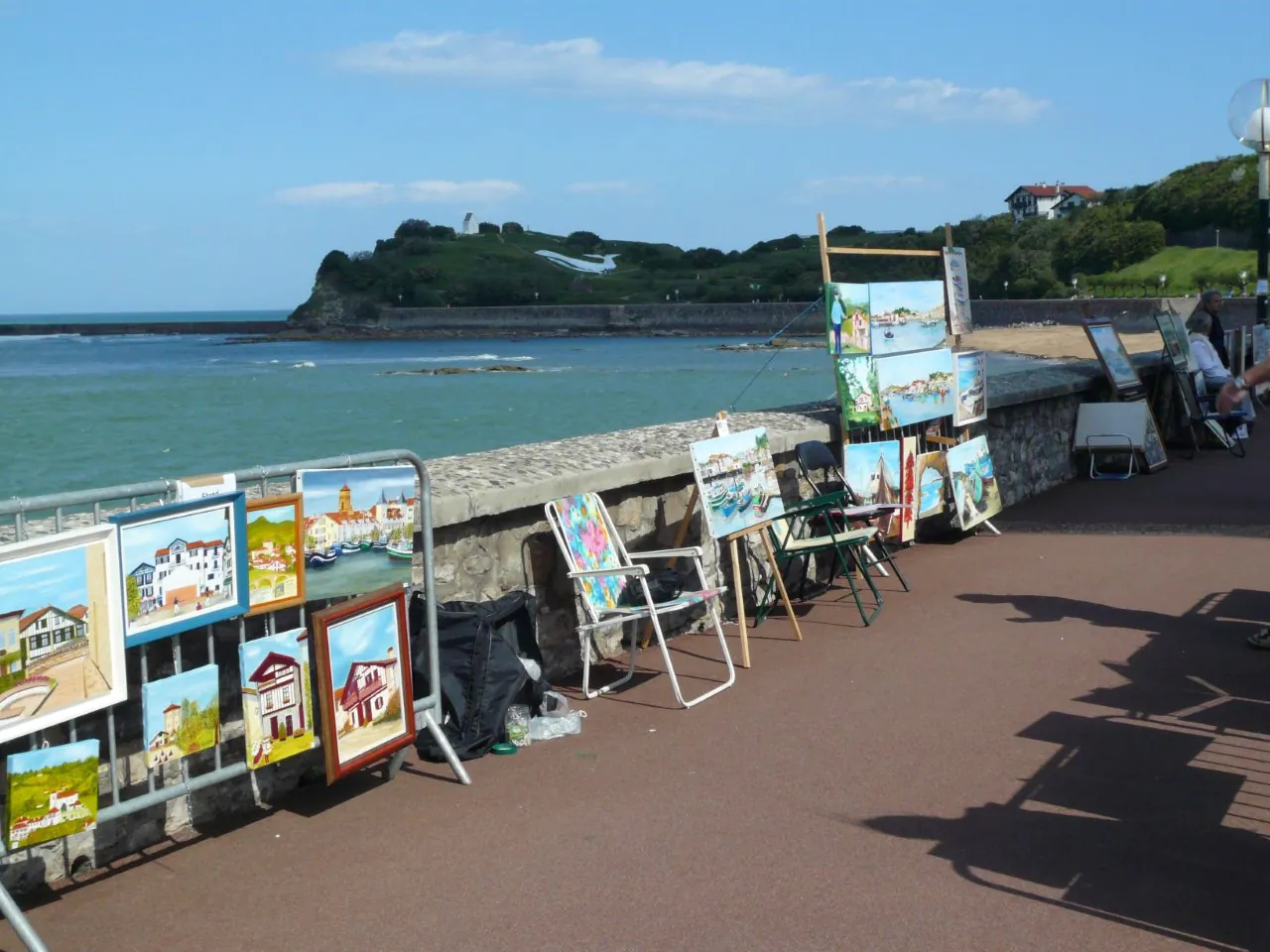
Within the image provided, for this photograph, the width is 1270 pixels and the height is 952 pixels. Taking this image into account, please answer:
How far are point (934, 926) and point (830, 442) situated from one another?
5.51 metres

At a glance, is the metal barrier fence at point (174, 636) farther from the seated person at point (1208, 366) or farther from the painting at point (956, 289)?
the seated person at point (1208, 366)

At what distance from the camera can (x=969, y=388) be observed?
33.3 ft

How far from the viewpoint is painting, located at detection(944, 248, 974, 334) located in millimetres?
9695

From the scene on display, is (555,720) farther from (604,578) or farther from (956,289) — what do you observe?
(956,289)

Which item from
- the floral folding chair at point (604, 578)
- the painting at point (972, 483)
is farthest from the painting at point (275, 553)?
the painting at point (972, 483)

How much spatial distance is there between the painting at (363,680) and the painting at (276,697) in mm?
61

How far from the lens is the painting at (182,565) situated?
3973mm

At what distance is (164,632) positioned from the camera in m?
4.09

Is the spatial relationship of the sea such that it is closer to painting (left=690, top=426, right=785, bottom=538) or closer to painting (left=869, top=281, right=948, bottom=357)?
painting (left=869, top=281, right=948, bottom=357)

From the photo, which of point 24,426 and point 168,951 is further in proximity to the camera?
point 24,426

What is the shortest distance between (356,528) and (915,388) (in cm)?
549

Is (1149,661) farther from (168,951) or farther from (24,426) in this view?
(24,426)

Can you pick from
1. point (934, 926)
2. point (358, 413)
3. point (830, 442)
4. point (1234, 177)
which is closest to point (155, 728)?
point (934, 926)

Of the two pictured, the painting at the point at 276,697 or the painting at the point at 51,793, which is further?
the painting at the point at 276,697
